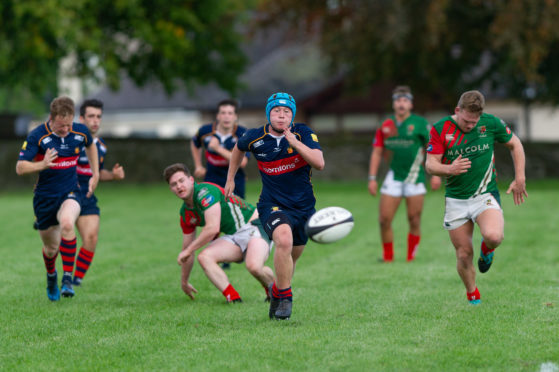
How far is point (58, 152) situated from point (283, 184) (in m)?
2.78

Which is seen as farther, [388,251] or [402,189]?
[388,251]

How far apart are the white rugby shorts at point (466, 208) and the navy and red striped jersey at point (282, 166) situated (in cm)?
140

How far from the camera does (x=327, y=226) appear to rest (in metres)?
7.05

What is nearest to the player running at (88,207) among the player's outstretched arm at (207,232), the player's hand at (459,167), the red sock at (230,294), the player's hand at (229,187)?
the player's outstretched arm at (207,232)

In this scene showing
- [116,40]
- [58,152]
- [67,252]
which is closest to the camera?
[58,152]

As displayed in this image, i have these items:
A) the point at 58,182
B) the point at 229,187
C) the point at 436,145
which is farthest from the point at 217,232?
the point at 436,145

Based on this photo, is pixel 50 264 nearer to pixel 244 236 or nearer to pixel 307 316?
pixel 244 236

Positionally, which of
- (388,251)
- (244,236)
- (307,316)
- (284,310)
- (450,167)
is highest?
(450,167)

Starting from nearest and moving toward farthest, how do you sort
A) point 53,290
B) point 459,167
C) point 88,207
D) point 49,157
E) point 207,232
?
point 459,167, point 207,232, point 49,157, point 53,290, point 88,207

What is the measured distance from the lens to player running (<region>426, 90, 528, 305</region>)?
7.58 m

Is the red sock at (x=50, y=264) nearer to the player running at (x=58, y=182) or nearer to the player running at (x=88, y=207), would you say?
the player running at (x=58, y=182)

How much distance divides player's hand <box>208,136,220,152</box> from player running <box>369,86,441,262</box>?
226 cm

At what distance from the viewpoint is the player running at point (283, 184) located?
719cm

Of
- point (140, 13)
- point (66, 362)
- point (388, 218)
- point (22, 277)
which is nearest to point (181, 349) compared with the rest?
point (66, 362)
